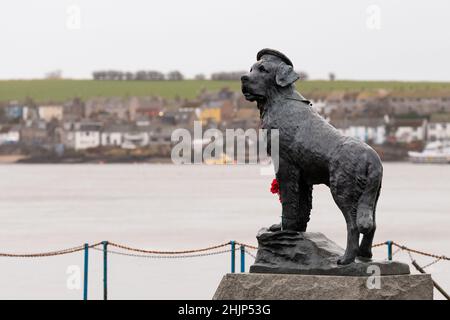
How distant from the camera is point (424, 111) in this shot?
167250 millimetres

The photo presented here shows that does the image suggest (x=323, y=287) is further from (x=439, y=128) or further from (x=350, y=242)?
(x=439, y=128)

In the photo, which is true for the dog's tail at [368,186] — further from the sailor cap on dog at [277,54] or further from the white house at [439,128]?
the white house at [439,128]

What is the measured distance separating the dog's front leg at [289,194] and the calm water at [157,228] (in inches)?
441

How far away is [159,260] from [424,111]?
138 meters

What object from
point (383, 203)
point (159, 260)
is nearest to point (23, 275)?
point (159, 260)

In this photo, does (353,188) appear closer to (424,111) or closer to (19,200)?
(19,200)

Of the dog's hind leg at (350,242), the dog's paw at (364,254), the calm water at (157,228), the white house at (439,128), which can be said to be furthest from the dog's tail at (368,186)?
the white house at (439,128)

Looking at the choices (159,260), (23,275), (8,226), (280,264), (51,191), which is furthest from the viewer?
(51,191)

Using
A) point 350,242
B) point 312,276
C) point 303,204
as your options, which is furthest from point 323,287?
point 303,204

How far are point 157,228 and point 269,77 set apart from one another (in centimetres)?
3680

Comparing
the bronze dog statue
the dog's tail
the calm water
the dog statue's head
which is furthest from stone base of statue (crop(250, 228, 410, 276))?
the calm water

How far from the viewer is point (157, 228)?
4984 cm

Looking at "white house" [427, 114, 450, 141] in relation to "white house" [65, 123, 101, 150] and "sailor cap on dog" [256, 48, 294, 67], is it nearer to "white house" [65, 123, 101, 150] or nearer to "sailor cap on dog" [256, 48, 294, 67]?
"white house" [65, 123, 101, 150]

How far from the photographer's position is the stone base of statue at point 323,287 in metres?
12.6
